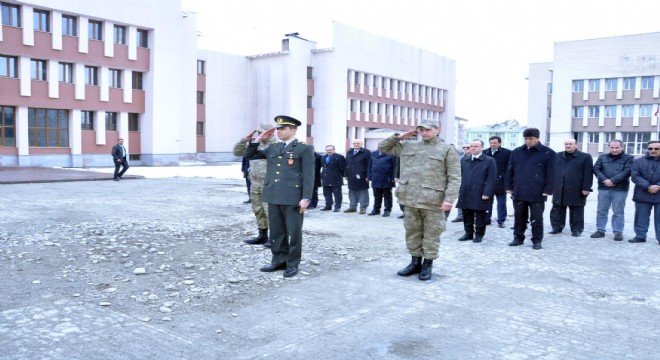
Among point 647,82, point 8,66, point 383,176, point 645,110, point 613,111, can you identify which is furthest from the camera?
point 613,111

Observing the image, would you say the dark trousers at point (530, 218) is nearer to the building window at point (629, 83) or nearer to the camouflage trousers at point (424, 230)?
the camouflage trousers at point (424, 230)

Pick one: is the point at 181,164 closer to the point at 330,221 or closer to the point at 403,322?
the point at 330,221

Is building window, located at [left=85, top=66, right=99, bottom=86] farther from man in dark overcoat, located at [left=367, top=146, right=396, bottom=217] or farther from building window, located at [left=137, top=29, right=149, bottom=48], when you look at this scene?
man in dark overcoat, located at [left=367, top=146, right=396, bottom=217]

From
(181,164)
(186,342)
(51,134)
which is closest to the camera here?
(186,342)

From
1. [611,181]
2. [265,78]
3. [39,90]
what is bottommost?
[611,181]

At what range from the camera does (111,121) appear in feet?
120

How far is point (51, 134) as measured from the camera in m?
33.5

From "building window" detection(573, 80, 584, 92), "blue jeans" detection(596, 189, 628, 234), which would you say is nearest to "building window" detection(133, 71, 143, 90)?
"blue jeans" detection(596, 189, 628, 234)

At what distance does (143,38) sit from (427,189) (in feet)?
116

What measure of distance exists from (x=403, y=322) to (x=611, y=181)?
7033mm

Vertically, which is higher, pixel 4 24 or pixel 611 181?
pixel 4 24

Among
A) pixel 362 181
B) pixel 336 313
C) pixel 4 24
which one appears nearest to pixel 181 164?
pixel 4 24

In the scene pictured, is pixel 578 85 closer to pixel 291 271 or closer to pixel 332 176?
pixel 332 176

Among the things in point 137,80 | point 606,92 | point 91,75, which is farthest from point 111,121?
point 606,92
